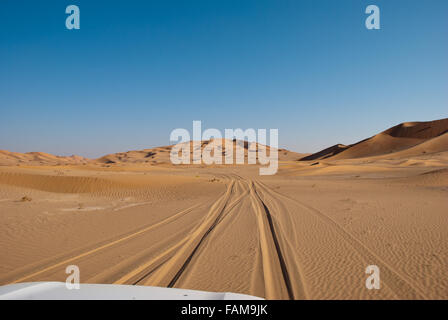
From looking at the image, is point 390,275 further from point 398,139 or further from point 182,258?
point 398,139

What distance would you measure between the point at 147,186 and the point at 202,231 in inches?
525

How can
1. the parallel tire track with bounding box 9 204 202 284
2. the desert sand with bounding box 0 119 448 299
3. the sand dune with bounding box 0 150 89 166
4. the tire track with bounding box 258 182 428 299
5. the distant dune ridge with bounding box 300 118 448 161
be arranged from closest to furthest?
1. the tire track with bounding box 258 182 428 299
2. the desert sand with bounding box 0 119 448 299
3. the parallel tire track with bounding box 9 204 202 284
4. the sand dune with bounding box 0 150 89 166
5. the distant dune ridge with bounding box 300 118 448 161

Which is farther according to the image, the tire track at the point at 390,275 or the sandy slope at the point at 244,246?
the sandy slope at the point at 244,246

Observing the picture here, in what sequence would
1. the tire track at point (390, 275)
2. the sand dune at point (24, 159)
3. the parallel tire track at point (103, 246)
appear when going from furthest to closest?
the sand dune at point (24, 159), the parallel tire track at point (103, 246), the tire track at point (390, 275)

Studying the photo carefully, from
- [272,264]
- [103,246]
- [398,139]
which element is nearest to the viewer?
[272,264]

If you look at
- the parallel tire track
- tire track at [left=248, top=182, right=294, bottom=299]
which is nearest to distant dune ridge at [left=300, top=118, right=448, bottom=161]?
tire track at [left=248, top=182, right=294, bottom=299]

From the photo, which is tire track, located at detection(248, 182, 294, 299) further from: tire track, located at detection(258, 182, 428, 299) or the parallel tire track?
the parallel tire track

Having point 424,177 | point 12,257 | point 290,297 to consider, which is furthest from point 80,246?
point 424,177

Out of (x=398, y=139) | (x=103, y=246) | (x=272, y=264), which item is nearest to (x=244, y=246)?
(x=272, y=264)

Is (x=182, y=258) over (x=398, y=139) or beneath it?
beneath

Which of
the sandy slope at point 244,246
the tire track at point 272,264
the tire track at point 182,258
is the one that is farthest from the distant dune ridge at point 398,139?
the tire track at point 182,258

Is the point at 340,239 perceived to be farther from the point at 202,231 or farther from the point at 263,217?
the point at 202,231

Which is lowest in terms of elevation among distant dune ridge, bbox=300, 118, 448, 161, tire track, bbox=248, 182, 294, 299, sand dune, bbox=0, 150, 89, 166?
tire track, bbox=248, 182, 294, 299

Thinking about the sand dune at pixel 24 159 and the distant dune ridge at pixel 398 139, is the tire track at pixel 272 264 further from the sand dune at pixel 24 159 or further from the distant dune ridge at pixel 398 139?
the distant dune ridge at pixel 398 139
